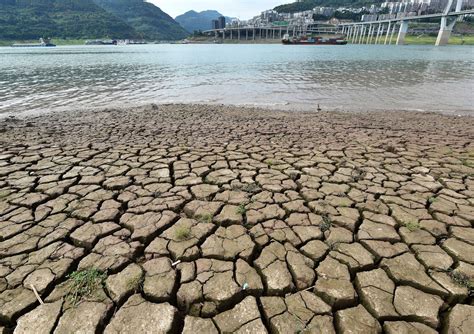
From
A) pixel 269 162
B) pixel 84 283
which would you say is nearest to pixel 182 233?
pixel 84 283

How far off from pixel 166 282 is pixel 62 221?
1617 millimetres

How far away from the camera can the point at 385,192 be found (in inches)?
140

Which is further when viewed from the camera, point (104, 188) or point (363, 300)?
point (104, 188)

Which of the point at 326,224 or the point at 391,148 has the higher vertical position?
the point at 326,224

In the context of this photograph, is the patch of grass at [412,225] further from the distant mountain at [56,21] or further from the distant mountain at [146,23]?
the distant mountain at [146,23]

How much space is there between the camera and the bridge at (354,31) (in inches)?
3628

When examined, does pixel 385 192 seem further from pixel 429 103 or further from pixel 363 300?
pixel 429 103

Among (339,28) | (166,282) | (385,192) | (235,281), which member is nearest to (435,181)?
(385,192)

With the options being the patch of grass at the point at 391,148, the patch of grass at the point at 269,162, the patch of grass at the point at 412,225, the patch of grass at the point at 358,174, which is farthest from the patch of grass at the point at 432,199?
the patch of grass at the point at 269,162

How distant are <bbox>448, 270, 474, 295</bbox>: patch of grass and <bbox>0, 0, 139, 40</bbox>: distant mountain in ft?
443

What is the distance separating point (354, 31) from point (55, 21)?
13208 centimetres

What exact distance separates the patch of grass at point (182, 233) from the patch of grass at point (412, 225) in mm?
2346

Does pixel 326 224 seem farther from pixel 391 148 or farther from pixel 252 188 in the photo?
pixel 391 148

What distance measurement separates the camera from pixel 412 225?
112 inches
